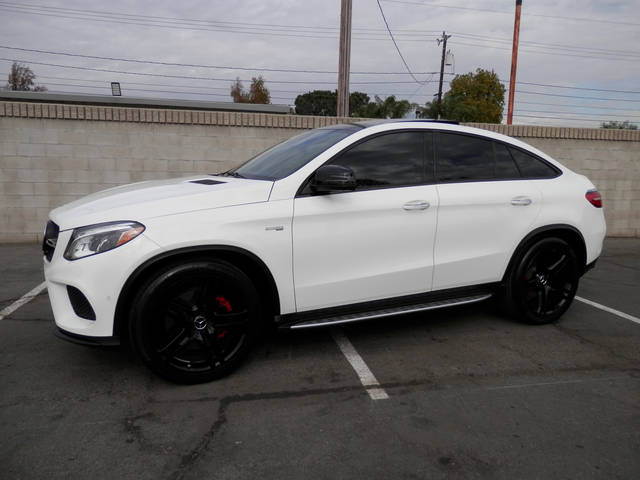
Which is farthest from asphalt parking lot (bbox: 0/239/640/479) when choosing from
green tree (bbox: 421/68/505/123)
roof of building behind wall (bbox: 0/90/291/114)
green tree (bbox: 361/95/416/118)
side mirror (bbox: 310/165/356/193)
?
green tree (bbox: 421/68/505/123)

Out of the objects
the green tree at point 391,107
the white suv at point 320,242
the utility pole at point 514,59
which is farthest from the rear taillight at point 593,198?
the green tree at point 391,107

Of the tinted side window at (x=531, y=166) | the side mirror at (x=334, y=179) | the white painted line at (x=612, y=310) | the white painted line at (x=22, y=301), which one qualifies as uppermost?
the tinted side window at (x=531, y=166)

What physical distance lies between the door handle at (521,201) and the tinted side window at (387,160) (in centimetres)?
85

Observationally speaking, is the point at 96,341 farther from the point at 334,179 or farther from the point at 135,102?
the point at 135,102

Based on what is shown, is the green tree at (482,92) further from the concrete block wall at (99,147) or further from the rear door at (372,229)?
the rear door at (372,229)

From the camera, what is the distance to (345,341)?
12.5 ft

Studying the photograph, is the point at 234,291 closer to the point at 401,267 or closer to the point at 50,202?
the point at 401,267

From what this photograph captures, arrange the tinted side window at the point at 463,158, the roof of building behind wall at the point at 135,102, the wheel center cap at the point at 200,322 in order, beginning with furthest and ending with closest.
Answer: the roof of building behind wall at the point at 135,102 → the tinted side window at the point at 463,158 → the wheel center cap at the point at 200,322

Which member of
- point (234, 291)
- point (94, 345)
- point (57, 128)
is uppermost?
point (57, 128)

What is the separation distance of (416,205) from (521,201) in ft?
3.40

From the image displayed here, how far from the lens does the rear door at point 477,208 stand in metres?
3.64

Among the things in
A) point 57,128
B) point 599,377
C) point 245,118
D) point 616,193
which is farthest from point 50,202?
point 616,193

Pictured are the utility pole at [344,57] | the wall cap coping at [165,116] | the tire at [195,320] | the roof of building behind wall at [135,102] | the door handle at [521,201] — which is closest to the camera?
the tire at [195,320]

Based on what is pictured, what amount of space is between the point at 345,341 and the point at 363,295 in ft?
2.03
